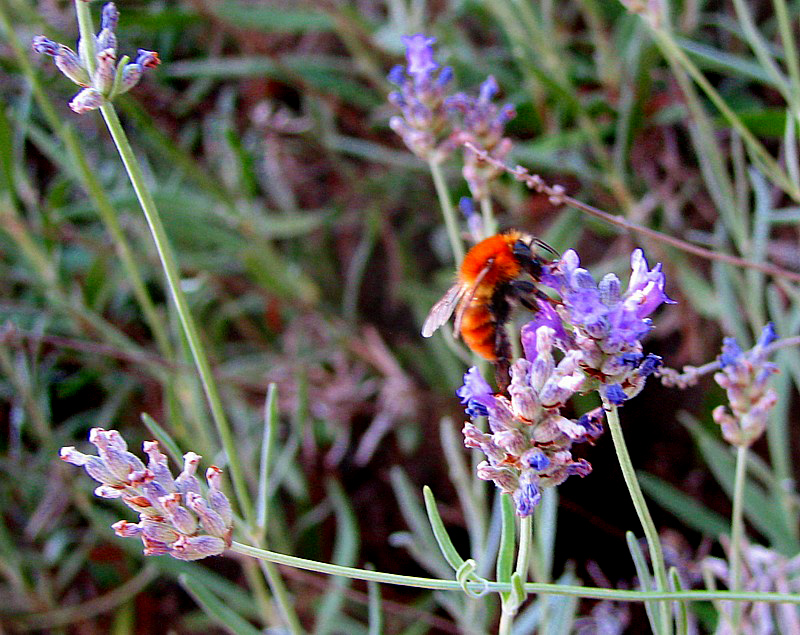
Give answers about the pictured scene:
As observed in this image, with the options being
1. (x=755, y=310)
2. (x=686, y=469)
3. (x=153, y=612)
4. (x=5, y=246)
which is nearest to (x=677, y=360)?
(x=686, y=469)

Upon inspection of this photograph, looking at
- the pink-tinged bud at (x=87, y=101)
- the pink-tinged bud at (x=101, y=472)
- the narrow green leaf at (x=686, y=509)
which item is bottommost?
the pink-tinged bud at (x=101, y=472)

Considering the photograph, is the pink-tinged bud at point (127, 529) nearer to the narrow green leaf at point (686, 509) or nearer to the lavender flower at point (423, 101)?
the lavender flower at point (423, 101)

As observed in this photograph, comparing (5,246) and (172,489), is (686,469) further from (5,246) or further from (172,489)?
(5,246)

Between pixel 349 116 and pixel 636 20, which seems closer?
pixel 636 20

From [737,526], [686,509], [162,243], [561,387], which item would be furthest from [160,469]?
[686,509]

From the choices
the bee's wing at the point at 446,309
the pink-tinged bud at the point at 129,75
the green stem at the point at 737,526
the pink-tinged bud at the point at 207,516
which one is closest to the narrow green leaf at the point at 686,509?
the green stem at the point at 737,526

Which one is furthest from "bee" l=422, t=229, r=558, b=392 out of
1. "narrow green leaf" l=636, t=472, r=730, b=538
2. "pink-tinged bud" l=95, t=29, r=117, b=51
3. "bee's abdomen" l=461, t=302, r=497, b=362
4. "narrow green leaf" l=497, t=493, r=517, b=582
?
"narrow green leaf" l=636, t=472, r=730, b=538

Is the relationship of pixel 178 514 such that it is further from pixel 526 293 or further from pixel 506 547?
pixel 526 293
